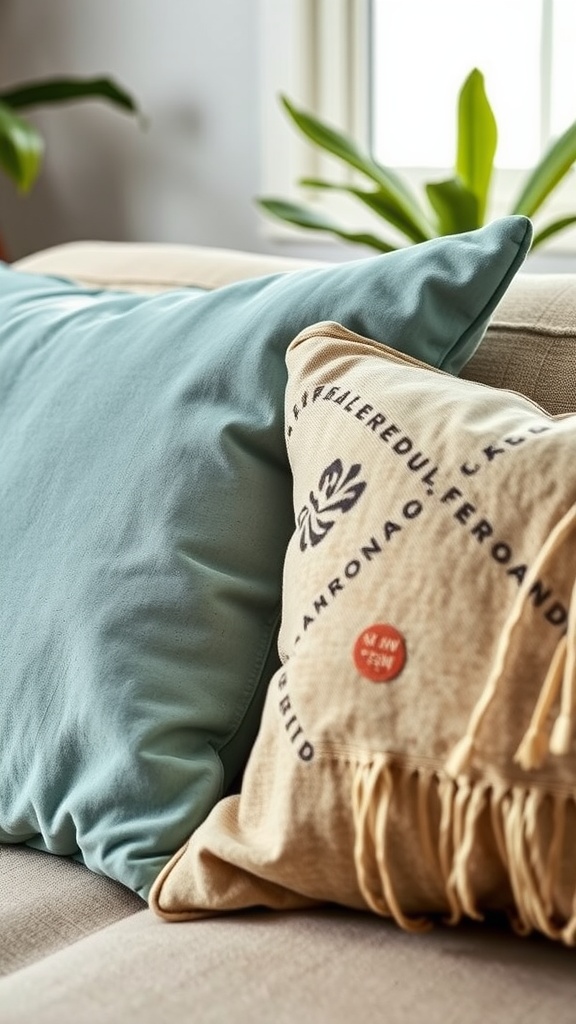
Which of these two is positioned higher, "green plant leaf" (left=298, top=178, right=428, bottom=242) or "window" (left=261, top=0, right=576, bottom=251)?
"window" (left=261, top=0, right=576, bottom=251)

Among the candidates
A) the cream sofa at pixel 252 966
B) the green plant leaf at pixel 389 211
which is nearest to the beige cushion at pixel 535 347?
the cream sofa at pixel 252 966

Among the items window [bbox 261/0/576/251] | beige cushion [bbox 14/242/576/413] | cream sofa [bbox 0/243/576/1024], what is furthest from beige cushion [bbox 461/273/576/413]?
window [bbox 261/0/576/251]

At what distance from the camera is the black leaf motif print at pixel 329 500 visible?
0.76 metres

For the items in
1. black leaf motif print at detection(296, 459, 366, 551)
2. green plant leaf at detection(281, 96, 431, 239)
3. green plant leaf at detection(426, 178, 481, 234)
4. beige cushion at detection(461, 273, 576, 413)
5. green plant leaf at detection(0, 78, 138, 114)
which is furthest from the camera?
green plant leaf at detection(0, 78, 138, 114)

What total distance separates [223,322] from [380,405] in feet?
0.76

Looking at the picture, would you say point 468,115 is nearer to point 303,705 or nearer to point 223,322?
point 223,322

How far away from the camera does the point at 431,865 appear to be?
0.67 meters

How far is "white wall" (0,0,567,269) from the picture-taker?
2184mm

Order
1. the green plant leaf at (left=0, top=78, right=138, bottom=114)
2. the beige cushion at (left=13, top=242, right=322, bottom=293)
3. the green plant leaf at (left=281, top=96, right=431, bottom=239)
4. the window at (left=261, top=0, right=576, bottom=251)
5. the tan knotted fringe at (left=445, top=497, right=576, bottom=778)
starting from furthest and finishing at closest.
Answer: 1. the green plant leaf at (left=0, top=78, right=138, bottom=114)
2. the window at (left=261, top=0, right=576, bottom=251)
3. the green plant leaf at (left=281, top=96, right=431, bottom=239)
4. the beige cushion at (left=13, top=242, right=322, bottom=293)
5. the tan knotted fringe at (left=445, top=497, right=576, bottom=778)

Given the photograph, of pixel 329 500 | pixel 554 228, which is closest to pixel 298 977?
pixel 329 500

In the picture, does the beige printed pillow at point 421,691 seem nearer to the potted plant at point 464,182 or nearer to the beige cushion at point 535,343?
the beige cushion at point 535,343

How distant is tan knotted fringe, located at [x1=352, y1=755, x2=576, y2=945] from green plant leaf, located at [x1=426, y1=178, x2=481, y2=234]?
101 cm

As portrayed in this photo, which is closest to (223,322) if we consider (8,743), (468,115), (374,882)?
(8,743)

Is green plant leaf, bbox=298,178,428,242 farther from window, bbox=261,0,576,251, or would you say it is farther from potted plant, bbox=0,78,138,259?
potted plant, bbox=0,78,138,259
